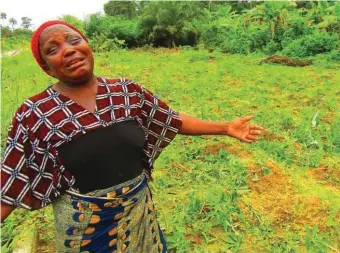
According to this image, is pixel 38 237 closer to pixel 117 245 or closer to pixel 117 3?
pixel 117 245

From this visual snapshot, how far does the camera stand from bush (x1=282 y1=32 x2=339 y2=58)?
11.5 m

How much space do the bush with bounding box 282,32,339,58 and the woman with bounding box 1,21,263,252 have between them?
1106 centimetres

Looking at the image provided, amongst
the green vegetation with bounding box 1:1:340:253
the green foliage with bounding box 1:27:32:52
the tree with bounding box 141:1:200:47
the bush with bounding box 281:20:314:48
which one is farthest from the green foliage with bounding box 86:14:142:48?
the bush with bounding box 281:20:314:48

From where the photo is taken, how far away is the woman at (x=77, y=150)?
1297mm

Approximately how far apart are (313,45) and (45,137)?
37.7 feet

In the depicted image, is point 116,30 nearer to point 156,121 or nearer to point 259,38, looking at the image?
point 259,38

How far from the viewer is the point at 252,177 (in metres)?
3.50

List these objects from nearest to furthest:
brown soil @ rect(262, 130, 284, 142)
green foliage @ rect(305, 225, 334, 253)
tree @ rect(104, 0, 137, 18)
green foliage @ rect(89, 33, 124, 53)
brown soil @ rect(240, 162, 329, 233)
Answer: green foliage @ rect(305, 225, 334, 253), brown soil @ rect(240, 162, 329, 233), brown soil @ rect(262, 130, 284, 142), green foliage @ rect(89, 33, 124, 53), tree @ rect(104, 0, 137, 18)

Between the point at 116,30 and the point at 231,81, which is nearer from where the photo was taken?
the point at 231,81

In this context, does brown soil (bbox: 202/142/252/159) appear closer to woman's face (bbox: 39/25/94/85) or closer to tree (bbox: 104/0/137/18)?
woman's face (bbox: 39/25/94/85)

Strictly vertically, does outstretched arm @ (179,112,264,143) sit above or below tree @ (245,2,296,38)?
above

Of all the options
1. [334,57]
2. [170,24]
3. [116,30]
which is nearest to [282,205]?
[334,57]

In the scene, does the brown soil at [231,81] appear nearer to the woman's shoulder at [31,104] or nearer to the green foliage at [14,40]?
the woman's shoulder at [31,104]

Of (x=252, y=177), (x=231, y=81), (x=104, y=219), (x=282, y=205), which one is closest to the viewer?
(x=104, y=219)
